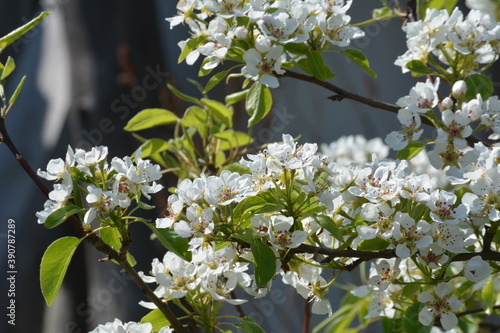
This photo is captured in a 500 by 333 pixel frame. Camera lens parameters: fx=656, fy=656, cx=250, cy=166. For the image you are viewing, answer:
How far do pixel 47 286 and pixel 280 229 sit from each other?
0.25 m

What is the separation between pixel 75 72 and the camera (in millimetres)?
1683

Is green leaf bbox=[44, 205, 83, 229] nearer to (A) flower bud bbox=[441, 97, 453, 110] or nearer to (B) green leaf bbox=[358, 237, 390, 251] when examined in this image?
(B) green leaf bbox=[358, 237, 390, 251]

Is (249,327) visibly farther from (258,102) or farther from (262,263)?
(258,102)

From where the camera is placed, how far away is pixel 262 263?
0.64 m

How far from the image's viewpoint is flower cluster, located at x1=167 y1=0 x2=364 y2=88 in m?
0.75

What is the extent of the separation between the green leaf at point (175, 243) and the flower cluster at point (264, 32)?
217 mm

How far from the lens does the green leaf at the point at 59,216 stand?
25.8 inches

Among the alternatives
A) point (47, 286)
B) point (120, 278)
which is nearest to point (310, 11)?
point (47, 286)

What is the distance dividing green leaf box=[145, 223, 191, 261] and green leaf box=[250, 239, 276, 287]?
67 millimetres

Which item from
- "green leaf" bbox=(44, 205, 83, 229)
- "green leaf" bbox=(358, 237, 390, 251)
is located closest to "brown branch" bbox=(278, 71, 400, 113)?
"green leaf" bbox=(358, 237, 390, 251)

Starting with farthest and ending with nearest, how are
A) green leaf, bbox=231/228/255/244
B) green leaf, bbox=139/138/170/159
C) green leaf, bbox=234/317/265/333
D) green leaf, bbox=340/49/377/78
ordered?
1. green leaf, bbox=139/138/170/159
2. green leaf, bbox=340/49/377/78
3. green leaf, bbox=234/317/265/333
4. green leaf, bbox=231/228/255/244

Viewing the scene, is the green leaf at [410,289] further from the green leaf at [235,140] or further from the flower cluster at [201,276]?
the green leaf at [235,140]

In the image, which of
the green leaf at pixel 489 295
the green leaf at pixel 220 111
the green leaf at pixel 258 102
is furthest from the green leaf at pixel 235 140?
the green leaf at pixel 489 295

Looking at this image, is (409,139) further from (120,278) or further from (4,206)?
(4,206)
